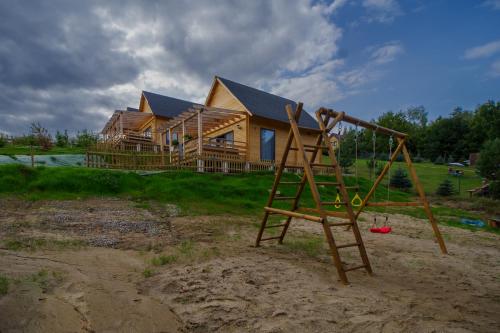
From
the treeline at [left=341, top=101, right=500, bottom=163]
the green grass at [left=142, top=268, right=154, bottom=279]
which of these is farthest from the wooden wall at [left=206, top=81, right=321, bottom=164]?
the treeline at [left=341, top=101, right=500, bottom=163]

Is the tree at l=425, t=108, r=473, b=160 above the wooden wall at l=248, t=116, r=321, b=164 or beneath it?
above

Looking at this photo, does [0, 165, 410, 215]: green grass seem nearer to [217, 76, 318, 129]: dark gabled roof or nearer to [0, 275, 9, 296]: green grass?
[0, 275, 9, 296]: green grass

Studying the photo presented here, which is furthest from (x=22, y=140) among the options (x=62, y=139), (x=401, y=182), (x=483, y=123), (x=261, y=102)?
(x=483, y=123)

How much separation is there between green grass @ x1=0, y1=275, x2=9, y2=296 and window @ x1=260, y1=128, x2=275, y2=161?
15674mm

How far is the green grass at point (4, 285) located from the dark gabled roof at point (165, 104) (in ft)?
79.1

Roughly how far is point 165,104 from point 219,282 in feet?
89.0

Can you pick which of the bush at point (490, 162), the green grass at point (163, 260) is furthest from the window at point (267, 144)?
the bush at point (490, 162)

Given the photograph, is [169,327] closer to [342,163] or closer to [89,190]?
[89,190]

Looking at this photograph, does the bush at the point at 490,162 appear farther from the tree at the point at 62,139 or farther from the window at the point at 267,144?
the tree at the point at 62,139

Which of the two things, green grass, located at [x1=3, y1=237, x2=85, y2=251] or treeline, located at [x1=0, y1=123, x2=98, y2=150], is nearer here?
green grass, located at [x1=3, y1=237, x2=85, y2=251]

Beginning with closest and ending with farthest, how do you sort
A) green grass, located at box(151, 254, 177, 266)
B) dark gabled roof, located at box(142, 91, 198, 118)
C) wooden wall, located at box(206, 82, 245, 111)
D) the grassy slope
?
green grass, located at box(151, 254, 177, 266) < the grassy slope < wooden wall, located at box(206, 82, 245, 111) < dark gabled roof, located at box(142, 91, 198, 118)

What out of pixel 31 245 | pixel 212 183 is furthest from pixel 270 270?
pixel 212 183

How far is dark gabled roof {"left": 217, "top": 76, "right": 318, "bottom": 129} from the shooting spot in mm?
18125

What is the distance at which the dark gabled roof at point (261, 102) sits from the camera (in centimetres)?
1812
